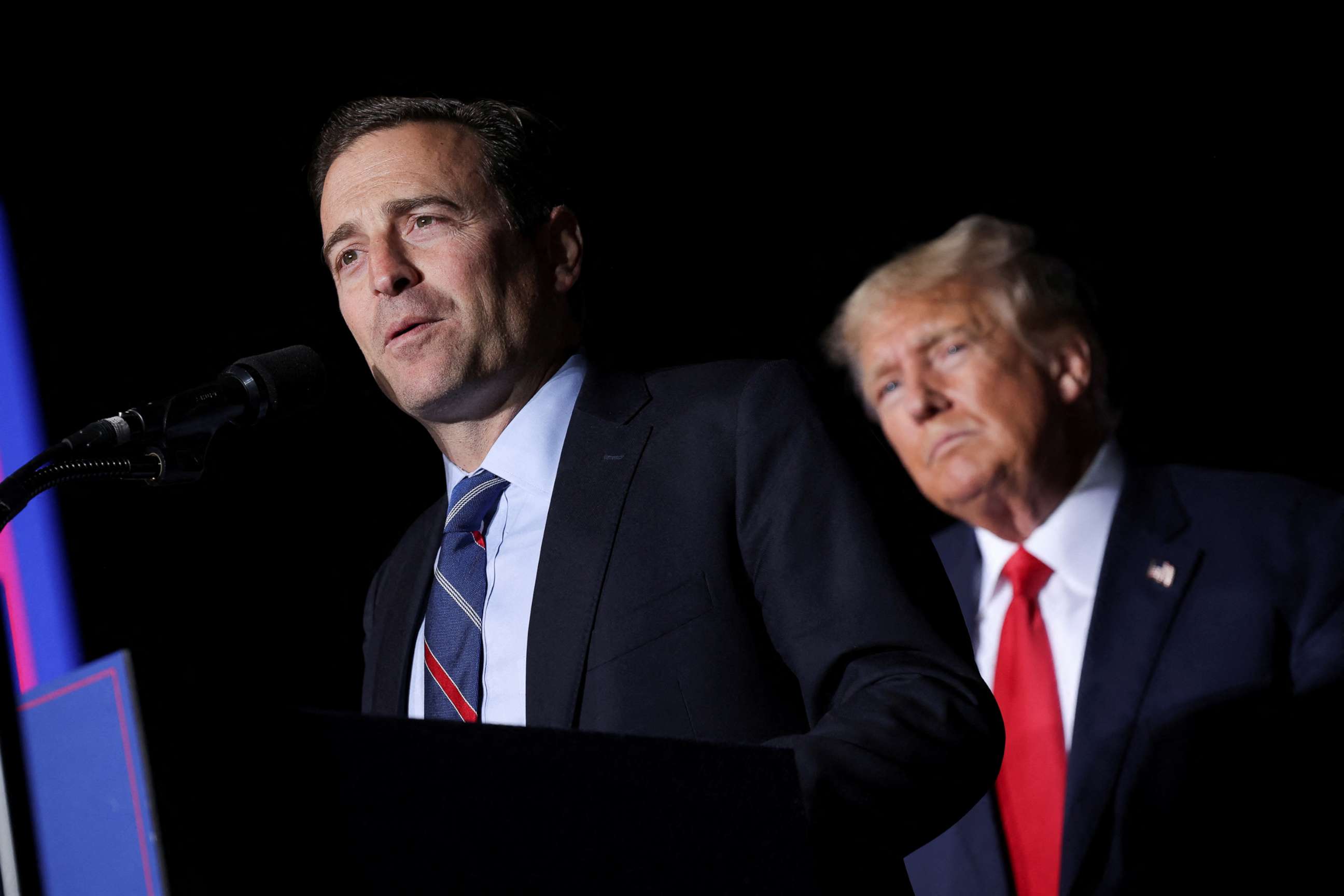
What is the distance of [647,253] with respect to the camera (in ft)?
9.09

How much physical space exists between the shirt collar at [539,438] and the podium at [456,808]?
78 cm

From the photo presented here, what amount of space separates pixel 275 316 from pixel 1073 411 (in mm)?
1538

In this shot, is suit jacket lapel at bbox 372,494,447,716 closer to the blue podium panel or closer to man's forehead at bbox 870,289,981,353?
the blue podium panel

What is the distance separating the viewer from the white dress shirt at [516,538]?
1509mm

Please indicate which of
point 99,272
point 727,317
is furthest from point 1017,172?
point 99,272

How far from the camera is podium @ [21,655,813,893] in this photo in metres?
0.77

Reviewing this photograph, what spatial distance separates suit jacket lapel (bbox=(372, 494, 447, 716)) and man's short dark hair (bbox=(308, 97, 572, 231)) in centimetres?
44

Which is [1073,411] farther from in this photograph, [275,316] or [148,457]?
[148,457]

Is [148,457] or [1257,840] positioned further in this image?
[1257,840]

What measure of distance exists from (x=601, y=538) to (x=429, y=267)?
0.49 meters

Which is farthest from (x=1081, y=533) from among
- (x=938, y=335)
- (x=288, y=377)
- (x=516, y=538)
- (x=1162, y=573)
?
(x=288, y=377)

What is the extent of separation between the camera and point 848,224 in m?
2.68

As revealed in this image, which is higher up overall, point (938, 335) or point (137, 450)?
point (137, 450)

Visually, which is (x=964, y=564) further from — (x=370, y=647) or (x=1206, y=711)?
(x=370, y=647)
